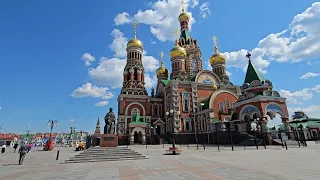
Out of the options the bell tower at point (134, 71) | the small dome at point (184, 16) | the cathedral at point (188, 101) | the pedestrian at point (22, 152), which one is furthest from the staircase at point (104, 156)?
the small dome at point (184, 16)

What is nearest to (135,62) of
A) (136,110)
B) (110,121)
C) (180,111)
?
(136,110)

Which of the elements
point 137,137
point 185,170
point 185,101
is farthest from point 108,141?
point 185,101

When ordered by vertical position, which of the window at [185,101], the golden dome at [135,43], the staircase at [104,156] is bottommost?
the staircase at [104,156]

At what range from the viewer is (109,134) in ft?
53.7

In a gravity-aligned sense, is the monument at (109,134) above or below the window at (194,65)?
below

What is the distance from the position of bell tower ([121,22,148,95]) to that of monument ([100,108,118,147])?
62.9ft

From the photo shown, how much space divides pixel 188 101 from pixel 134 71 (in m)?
13.1

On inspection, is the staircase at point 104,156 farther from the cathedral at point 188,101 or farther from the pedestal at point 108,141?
the cathedral at point 188,101

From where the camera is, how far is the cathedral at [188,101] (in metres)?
23.7

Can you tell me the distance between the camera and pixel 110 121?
1691cm

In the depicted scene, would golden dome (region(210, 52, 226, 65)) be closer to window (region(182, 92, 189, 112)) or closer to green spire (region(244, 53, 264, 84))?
window (region(182, 92, 189, 112))

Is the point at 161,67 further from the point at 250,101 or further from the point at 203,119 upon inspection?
the point at 250,101

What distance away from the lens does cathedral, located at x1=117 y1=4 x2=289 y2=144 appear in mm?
23719

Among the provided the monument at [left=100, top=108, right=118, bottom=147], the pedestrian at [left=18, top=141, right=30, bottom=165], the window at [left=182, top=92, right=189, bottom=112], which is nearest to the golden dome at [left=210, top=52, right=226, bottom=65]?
the window at [left=182, top=92, right=189, bottom=112]
